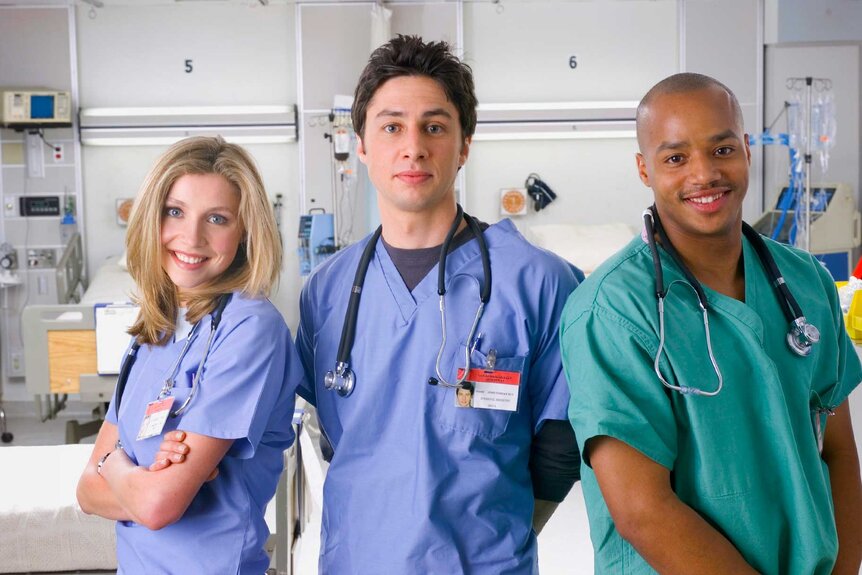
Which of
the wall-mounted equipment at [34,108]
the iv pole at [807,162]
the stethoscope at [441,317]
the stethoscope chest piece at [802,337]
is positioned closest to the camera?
the stethoscope chest piece at [802,337]

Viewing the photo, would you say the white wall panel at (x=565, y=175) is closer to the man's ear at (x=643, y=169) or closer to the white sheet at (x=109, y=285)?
the white sheet at (x=109, y=285)

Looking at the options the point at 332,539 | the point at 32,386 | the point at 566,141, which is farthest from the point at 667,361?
the point at 566,141

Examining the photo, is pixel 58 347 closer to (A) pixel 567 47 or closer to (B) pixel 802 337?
(B) pixel 802 337

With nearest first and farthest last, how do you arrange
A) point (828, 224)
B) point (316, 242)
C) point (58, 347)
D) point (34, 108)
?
point (58, 347) → point (316, 242) → point (828, 224) → point (34, 108)

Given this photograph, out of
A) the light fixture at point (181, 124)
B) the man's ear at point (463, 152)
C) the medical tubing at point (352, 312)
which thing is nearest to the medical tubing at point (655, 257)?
the man's ear at point (463, 152)

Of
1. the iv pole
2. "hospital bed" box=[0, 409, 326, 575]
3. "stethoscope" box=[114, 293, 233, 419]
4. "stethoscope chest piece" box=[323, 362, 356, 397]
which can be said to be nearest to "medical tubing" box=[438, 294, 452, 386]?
"stethoscope chest piece" box=[323, 362, 356, 397]

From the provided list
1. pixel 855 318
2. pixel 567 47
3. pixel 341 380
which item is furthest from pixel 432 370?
pixel 567 47

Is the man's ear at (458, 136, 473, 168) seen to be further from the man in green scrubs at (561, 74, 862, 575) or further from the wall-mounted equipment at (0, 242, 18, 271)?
the wall-mounted equipment at (0, 242, 18, 271)

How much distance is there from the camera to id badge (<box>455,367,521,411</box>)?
150cm

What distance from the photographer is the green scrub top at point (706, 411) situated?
1.23m

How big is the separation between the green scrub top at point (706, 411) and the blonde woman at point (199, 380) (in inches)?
21.7

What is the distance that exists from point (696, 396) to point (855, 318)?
1.88 metres

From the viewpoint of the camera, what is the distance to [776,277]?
1.38 m

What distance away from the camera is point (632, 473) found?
47.7 inches
